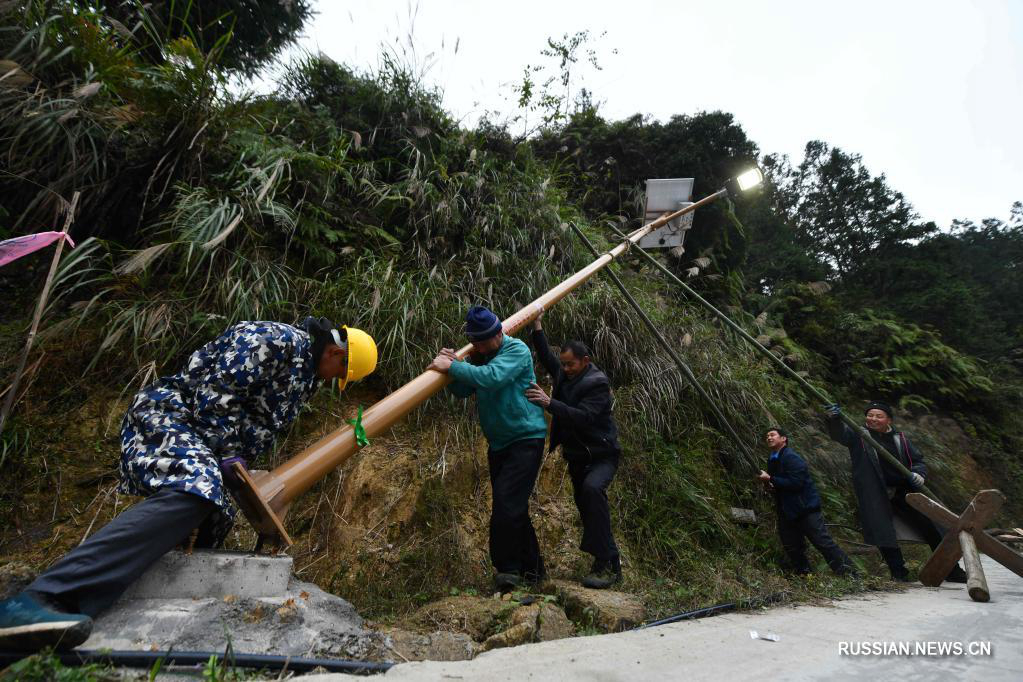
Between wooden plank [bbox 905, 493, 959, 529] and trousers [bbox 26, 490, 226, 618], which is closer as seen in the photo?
trousers [bbox 26, 490, 226, 618]

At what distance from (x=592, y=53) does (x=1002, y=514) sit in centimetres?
1043

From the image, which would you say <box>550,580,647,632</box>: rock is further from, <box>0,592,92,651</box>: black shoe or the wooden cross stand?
the wooden cross stand

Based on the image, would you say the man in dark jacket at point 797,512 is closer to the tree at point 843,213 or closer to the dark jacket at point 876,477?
the dark jacket at point 876,477

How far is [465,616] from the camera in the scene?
2.76 meters

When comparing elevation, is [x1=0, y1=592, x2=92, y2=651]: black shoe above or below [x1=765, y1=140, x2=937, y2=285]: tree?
below

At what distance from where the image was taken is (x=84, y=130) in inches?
166

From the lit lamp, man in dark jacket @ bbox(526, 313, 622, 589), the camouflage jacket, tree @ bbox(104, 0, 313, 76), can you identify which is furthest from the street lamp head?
tree @ bbox(104, 0, 313, 76)

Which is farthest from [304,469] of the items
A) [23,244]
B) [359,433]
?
[23,244]

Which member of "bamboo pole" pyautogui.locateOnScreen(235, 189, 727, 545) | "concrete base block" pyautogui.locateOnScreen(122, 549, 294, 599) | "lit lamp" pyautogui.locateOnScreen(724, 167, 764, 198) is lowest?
"concrete base block" pyautogui.locateOnScreen(122, 549, 294, 599)

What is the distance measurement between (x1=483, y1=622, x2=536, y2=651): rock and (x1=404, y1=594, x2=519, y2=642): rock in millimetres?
206

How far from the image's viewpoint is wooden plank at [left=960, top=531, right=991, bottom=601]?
3850mm

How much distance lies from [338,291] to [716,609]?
347 cm

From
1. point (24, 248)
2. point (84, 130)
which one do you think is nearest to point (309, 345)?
point (24, 248)

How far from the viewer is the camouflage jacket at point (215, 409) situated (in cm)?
222
